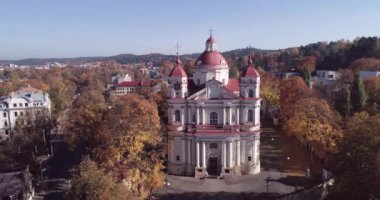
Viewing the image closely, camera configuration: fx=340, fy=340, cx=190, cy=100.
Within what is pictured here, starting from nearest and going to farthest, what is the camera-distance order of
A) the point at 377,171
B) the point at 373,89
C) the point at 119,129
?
the point at 377,171, the point at 119,129, the point at 373,89

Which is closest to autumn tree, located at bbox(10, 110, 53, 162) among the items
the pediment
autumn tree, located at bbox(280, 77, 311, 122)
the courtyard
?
the courtyard

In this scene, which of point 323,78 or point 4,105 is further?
point 323,78

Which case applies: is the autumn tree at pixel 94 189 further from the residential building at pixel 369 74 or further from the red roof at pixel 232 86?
the residential building at pixel 369 74

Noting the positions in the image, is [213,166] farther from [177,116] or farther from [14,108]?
[14,108]

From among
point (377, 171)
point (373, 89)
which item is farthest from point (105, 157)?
point (373, 89)

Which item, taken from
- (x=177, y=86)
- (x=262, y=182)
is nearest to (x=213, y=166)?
(x=262, y=182)

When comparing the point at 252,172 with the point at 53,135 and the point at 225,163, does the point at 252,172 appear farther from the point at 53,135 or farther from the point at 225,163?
the point at 53,135

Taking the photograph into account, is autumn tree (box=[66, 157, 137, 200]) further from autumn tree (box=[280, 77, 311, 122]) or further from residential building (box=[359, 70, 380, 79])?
residential building (box=[359, 70, 380, 79])

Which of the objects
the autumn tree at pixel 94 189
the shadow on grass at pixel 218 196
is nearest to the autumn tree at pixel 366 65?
the shadow on grass at pixel 218 196
